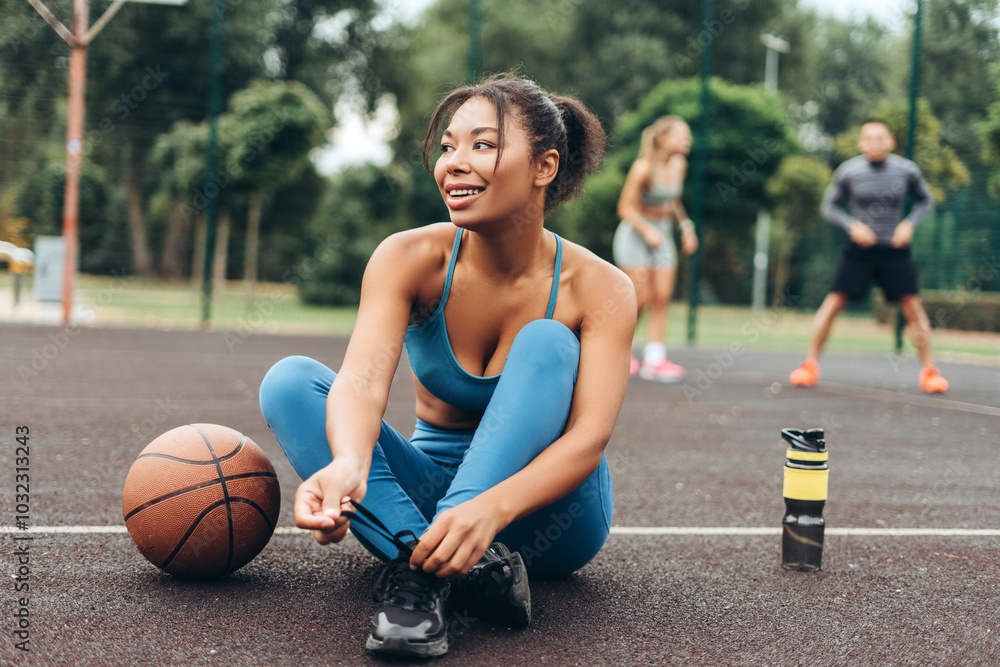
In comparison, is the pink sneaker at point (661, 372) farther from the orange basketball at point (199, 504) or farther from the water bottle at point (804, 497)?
the orange basketball at point (199, 504)

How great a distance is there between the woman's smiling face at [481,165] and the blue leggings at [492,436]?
0.31 meters

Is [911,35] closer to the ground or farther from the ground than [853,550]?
farther from the ground

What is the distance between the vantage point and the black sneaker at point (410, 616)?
5.88 feet

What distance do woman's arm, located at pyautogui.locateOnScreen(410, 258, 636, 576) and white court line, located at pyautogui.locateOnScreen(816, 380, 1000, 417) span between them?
5.07 meters

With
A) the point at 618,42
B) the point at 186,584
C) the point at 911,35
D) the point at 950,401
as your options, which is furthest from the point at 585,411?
the point at 618,42

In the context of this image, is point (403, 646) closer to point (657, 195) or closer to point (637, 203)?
point (637, 203)

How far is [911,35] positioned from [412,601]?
1195 cm

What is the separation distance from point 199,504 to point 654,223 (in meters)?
6.41

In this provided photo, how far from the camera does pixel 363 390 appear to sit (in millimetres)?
2018

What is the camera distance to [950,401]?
273 inches

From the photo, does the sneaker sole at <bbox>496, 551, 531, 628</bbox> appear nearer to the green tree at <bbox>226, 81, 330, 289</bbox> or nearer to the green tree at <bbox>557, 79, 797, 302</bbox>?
the green tree at <bbox>226, 81, 330, 289</bbox>

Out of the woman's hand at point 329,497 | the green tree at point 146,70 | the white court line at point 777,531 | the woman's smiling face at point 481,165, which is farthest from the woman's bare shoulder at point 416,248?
the green tree at point 146,70

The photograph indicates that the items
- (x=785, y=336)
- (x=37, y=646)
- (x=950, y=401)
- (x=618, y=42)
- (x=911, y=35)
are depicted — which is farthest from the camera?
(x=618, y=42)

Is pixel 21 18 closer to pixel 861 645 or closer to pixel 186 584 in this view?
pixel 186 584
